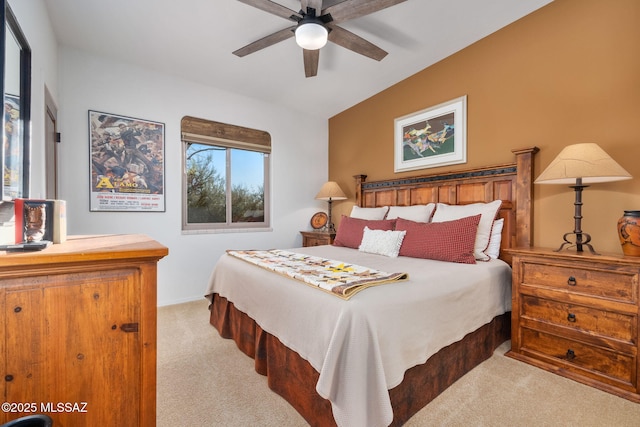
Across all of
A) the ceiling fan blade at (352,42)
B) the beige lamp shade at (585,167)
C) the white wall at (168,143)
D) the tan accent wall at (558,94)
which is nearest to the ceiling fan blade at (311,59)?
Result: the ceiling fan blade at (352,42)

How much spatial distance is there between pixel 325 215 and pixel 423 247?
236 centimetres

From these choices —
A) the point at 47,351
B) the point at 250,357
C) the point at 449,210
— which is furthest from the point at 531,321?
the point at 47,351

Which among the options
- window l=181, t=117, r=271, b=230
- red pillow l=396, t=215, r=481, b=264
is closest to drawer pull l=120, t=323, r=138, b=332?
red pillow l=396, t=215, r=481, b=264

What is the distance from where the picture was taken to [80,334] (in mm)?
887

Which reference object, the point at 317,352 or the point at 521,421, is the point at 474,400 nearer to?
the point at 521,421

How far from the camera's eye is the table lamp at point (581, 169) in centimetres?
185

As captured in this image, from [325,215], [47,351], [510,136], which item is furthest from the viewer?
[325,215]

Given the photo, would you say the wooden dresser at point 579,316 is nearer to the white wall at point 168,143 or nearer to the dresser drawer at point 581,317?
the dresser drawer at point 581,317

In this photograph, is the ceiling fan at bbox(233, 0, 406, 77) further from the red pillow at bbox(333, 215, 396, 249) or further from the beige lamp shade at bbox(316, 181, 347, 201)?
the beige lamp shade at bbox(316, 181, 347, 201)

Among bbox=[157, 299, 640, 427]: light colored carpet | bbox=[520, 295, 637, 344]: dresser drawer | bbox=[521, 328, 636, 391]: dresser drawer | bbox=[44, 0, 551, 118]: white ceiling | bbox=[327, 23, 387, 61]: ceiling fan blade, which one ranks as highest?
bbox=[44, 0, 551, 118]: white ceiling

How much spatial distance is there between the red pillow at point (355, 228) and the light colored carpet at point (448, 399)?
1439 mm

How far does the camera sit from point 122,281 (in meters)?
0.94

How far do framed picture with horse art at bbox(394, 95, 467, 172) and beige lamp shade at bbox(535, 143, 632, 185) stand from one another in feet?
3.47

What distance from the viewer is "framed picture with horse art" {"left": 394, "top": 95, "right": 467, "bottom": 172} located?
3.05m
